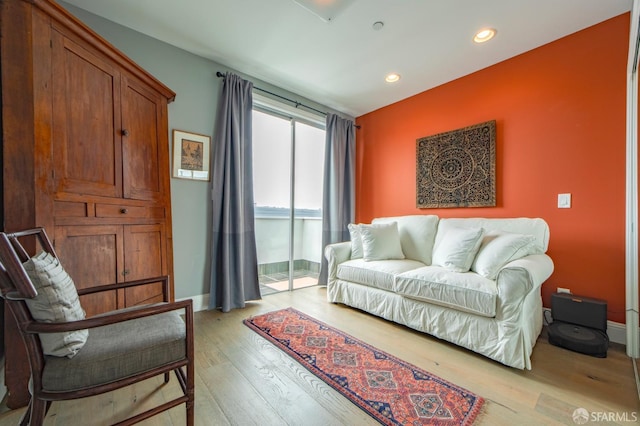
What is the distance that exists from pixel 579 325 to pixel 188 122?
377 centimetres

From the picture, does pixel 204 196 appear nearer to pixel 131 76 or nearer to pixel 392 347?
pixel 131 76

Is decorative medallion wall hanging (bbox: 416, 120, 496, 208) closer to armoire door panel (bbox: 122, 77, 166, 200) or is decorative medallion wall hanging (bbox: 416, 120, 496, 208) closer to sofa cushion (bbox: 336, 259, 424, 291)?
sofa cushion (bbox: 336, 259, 424, 291)

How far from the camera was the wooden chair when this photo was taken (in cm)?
84

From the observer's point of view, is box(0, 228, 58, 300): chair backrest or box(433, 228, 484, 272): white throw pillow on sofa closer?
box(0, 228, 58, 300): chair backrest

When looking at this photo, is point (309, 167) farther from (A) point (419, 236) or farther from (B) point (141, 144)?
(B) point (141, 144)

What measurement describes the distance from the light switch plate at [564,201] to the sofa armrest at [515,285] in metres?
0.93

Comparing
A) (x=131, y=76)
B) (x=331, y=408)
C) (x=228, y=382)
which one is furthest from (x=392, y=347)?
(x=131, y=76)

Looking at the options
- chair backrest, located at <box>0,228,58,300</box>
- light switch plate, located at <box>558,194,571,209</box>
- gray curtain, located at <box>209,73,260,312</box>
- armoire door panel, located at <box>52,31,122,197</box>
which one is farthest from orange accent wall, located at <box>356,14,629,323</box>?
chair backrest, located at <box>0,228,58,300</box>

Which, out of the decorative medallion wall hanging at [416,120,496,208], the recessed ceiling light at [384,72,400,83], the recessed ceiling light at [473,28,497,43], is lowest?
the decorative medallion wall hanging at [416,120,496,208]

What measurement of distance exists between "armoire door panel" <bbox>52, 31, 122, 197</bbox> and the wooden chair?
47 centimetres

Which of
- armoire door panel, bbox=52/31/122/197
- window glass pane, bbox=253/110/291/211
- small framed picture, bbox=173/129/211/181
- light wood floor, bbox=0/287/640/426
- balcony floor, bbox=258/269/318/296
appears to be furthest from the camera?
balcony floor, bbox=258/269/318/296

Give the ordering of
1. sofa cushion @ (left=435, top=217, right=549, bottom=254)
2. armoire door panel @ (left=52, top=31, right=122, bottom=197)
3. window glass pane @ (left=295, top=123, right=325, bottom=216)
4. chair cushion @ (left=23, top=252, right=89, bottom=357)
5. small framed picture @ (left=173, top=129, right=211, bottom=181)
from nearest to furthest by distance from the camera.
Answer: chair cushion @ (left=23, top=252, right=89, bottom=357), armoire door panel @ (left=52, top=31, right=122, bottom=197), sofa cushion @ (left=435, top=217, right=549, bottom=254), small framed picture @ (left=173, top=129, right=211, bottom=181), window glass pane @ (left=295, top=123, right=325, bottom=216)

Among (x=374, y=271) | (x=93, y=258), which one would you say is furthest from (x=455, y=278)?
(x=93, y=258)

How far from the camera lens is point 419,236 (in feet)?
9.33
